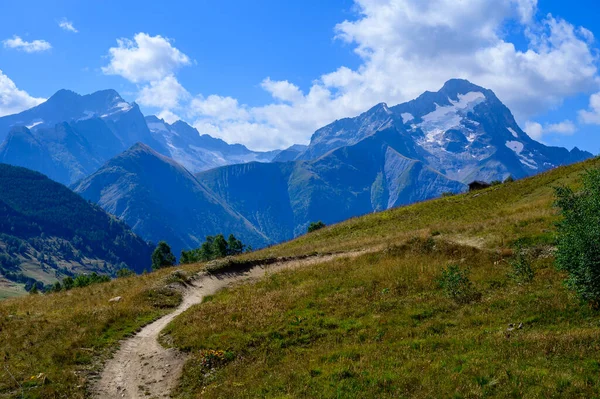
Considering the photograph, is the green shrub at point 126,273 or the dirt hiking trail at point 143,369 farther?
the green shrub at point 126,273

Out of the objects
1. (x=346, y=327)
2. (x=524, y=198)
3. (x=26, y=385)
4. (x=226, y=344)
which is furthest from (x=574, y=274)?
(x=524, y=198)

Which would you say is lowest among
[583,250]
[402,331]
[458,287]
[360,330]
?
[360,330]

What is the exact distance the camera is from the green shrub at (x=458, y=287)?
28.3 metres

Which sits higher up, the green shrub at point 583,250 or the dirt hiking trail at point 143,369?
the green shrub at point 583,250

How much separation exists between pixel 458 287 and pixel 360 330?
8388 mm

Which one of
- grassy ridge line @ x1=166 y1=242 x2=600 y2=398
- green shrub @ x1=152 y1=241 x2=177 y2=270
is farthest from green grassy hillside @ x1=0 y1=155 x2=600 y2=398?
green shrub @ x1=152 y1=241 x2=177 y2=270

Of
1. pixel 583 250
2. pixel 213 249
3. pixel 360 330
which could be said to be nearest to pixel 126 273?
pixel 213 249

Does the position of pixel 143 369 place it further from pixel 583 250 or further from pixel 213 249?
pixel 213 249

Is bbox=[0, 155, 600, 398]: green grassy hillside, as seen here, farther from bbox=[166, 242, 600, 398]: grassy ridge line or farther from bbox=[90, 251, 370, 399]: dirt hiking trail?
bbox=[90, 251, 370, 399]: dirt hiking trail

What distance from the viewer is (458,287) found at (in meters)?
29.2

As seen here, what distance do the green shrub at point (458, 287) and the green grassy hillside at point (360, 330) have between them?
0.57m

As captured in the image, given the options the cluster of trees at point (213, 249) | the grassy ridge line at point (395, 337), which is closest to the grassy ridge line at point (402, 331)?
the grassy ridge line at point (395, 337)

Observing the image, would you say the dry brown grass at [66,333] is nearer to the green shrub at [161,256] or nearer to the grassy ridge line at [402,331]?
the grassy ridge line at [402,331]

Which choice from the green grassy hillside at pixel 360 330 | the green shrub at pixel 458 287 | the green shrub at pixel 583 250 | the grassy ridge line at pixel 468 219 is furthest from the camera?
the grassy ridge line at pixel 468 219
